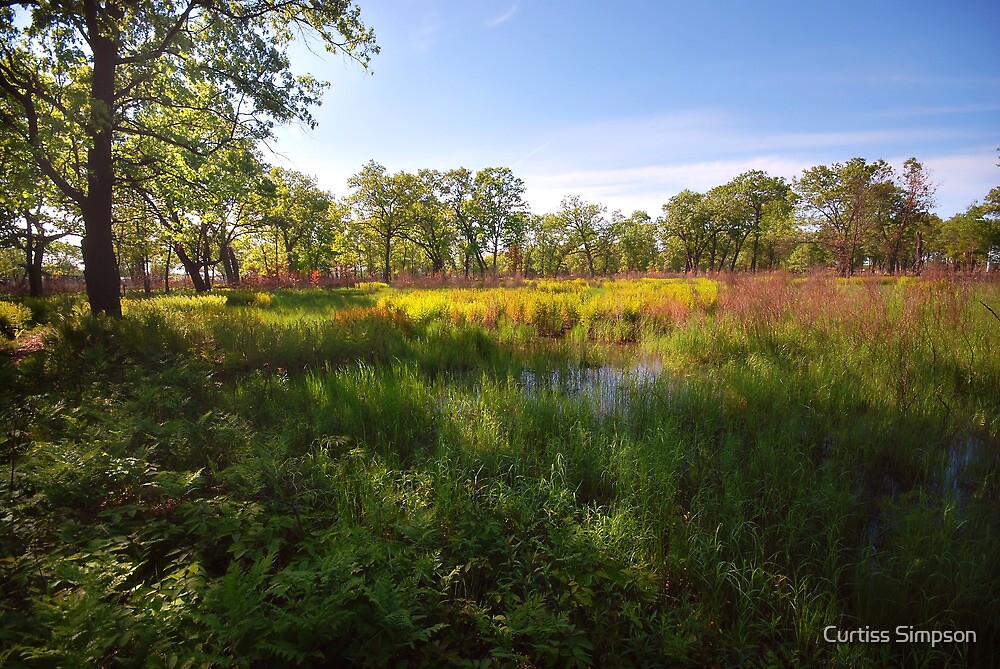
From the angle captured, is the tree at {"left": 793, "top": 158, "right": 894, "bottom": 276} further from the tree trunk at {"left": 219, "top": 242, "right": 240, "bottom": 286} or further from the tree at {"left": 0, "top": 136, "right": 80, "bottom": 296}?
the tree trunk at {"left": 219, "top": 242, "right": 240, "bottom": 286}

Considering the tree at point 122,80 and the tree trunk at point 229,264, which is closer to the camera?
the tree at point 122,80

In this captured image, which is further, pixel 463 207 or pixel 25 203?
pixel 463 207

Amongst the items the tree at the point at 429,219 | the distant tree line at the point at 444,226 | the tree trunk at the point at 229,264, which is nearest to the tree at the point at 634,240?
the distant tree line at the point at 444,226

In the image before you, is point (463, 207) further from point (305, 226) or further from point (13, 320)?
point (13, 320)

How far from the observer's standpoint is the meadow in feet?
5.48

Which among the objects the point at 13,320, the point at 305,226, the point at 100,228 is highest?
the point at 305,226

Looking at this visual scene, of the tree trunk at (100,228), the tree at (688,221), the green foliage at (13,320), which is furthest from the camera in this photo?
the tree at (688,221)

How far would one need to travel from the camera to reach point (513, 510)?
272cm

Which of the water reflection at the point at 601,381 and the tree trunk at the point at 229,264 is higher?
the tree trunk at the point at 229,264

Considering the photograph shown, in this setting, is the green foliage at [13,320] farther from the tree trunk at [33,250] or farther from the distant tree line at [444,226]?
the tree trunk at [33,250]

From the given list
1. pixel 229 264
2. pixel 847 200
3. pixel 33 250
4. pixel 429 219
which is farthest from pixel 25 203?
pixel 847 200

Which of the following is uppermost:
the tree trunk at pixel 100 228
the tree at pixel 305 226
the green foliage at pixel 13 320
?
the tree at pixel 305 226

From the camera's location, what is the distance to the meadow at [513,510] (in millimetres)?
1669

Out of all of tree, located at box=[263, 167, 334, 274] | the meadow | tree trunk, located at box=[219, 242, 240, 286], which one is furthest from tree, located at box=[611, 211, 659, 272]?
the meadow
